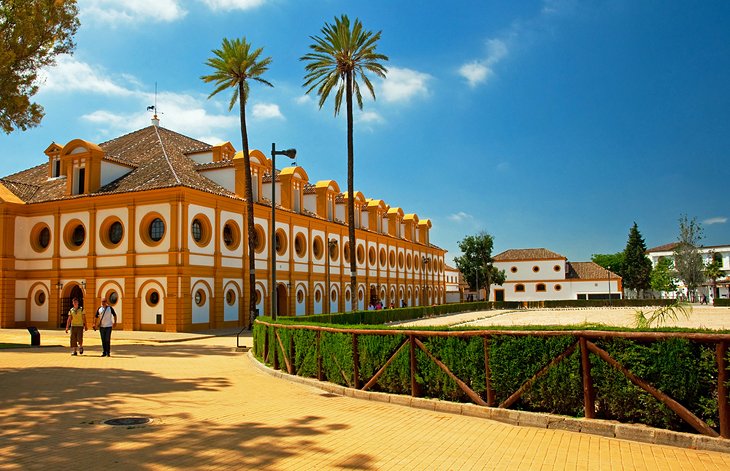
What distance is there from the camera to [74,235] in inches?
1382

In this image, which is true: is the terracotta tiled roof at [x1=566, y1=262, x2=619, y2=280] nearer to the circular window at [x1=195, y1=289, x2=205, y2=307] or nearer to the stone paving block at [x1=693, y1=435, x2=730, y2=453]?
the circular window at [x1=195, y1=289, x2=205, y2=307]

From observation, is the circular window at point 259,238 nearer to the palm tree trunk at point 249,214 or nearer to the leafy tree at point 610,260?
the palm tree trunk at point 249,214

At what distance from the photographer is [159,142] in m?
39.8

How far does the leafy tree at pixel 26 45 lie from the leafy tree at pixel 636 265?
93.2 meters

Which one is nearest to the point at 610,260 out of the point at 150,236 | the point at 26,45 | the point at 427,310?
the point at 427,310

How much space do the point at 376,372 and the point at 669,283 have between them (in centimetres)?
8415

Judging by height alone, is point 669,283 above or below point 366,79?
below

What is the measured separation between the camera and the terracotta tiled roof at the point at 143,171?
3366 centimetres

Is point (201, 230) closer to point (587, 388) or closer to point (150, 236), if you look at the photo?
point (150, 236)

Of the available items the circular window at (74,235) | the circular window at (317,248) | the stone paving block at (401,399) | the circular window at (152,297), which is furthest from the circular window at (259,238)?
the stone paving block at (401,399)

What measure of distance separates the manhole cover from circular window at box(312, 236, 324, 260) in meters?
35.8

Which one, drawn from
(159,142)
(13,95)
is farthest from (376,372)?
(159,142)

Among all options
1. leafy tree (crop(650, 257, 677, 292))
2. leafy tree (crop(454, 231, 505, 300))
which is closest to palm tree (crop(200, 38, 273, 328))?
leafy tree (crop(454, 231, 505, 300))

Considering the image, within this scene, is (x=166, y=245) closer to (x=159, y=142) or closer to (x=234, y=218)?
(x=234, y=218)
